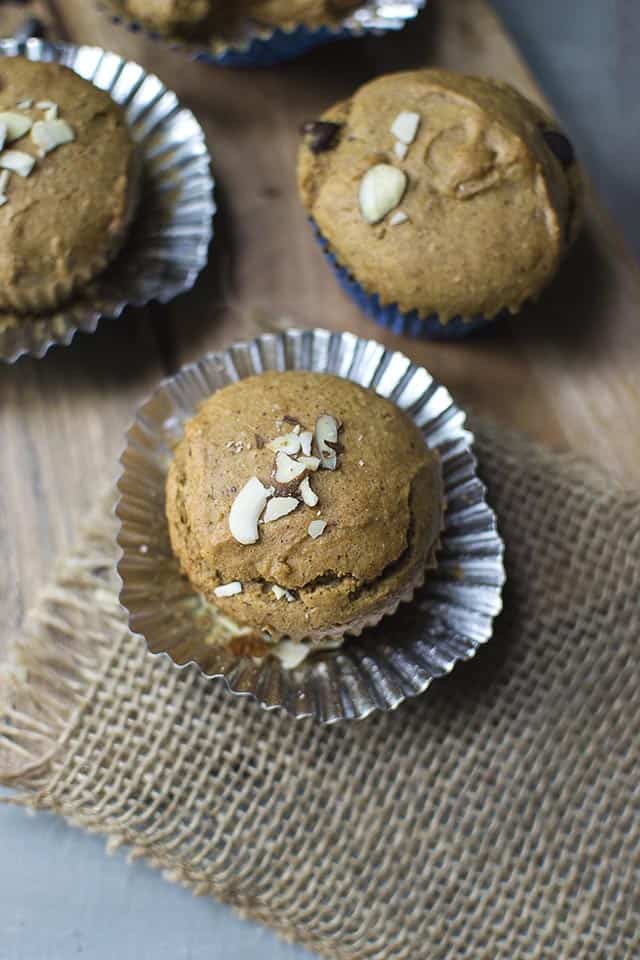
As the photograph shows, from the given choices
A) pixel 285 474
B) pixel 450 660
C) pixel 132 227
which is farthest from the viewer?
pixel 132 227

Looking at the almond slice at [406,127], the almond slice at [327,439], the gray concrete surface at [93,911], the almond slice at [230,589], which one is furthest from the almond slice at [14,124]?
the gray concrete surface at [93,911]

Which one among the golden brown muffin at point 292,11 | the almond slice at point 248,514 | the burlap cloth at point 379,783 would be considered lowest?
the burlap cloth at point 379,783

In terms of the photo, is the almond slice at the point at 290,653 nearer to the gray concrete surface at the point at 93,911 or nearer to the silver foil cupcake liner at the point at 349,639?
the silver foil cupcake liner at the point at 349,639

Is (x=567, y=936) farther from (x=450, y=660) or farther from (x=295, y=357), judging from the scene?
(x=295, y=357)

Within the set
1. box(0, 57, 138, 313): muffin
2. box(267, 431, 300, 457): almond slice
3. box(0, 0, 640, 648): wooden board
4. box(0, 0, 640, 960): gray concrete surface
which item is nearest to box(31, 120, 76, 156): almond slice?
box(0, 57, 138, 313): muffin

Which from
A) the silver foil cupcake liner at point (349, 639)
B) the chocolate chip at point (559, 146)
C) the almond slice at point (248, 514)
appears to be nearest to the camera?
the almond slice at point (248, 514)

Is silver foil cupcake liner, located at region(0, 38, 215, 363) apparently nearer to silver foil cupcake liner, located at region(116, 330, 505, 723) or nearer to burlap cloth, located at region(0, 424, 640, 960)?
silver foil cupcake liner, located at region(116, 330, 505, 723)

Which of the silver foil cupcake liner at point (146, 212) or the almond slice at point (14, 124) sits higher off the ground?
the almond slice at point (14, 124)

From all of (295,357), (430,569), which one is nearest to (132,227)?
(295,357)
